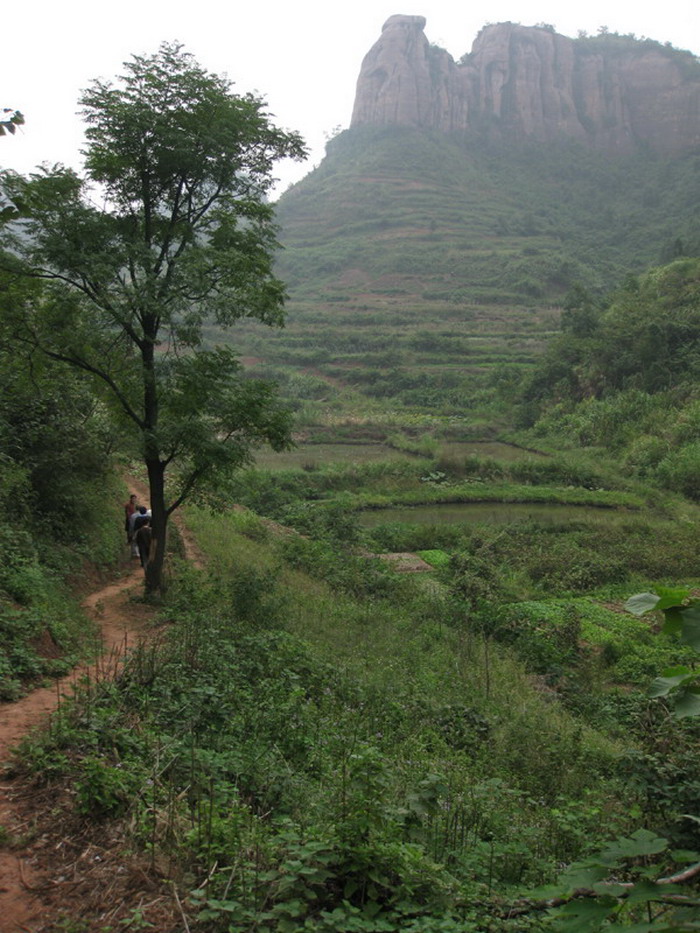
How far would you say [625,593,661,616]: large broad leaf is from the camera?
5.56 ft

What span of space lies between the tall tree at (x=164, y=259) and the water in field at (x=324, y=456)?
1717 centimetres

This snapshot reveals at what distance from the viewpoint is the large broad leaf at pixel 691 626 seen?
1.55m

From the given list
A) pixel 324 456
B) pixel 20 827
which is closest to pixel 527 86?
pixel 324 456

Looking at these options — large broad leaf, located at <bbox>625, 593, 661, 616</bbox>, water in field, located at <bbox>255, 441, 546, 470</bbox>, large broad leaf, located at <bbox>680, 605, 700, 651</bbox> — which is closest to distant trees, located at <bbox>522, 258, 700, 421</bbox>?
water in field, located at <bbox>255, 441, 546, 470</bbox>

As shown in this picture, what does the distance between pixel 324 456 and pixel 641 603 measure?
2828 centimetres

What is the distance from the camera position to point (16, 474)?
9.53 meters

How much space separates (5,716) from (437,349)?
45.5 meters

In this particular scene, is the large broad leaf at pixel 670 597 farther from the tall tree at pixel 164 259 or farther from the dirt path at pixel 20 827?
the tall tree at pixel 164 259

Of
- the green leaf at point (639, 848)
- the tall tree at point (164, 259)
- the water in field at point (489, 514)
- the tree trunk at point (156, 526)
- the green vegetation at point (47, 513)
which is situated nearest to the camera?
the green leaf at point (639, 848)

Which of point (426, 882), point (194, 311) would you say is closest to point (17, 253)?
point (194, 311)

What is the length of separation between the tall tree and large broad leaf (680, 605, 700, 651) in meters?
7.74

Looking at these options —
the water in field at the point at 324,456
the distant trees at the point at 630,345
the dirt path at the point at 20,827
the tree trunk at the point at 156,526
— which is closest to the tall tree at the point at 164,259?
the tree trunk at the point at 156,526

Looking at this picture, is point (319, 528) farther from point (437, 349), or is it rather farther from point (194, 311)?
point (437, 349)

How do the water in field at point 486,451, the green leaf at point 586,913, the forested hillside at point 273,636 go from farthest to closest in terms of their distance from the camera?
the water in field at point 486,451, the forested hillside at point 273,636, the green leaf at point 586,913
